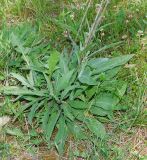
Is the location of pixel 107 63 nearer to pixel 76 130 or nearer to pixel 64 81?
pixel 64 81

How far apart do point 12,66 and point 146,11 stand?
1.31 meters

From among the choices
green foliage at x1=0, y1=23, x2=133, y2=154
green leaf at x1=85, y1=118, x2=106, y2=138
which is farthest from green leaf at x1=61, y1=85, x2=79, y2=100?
green leaf at x1=85, y1=118, x2=106, y2=138

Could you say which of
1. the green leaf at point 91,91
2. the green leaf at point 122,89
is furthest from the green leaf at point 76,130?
the green leaf at point 122,89

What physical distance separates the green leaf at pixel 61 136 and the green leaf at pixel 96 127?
16 centimetres

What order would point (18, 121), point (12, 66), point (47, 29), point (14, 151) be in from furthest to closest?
point (47, 29)
point (12, 66)
point (18, 121)
point (14, 151)

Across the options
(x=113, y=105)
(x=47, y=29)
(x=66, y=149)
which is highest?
(x=47, y=29)

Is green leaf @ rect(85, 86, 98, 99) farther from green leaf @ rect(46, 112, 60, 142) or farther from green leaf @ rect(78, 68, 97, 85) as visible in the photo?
green leaf @ rect(46, 112, 60, 142)

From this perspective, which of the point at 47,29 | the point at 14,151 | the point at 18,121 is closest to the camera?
the point at 14,151

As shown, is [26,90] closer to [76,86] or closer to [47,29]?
[76,86]

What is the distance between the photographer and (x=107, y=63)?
3.09m

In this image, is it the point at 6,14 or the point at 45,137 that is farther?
the point at 6,14

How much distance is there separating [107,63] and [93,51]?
0.28 meters

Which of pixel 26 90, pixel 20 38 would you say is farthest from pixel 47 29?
pixel 26 90

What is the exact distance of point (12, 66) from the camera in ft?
10.6
